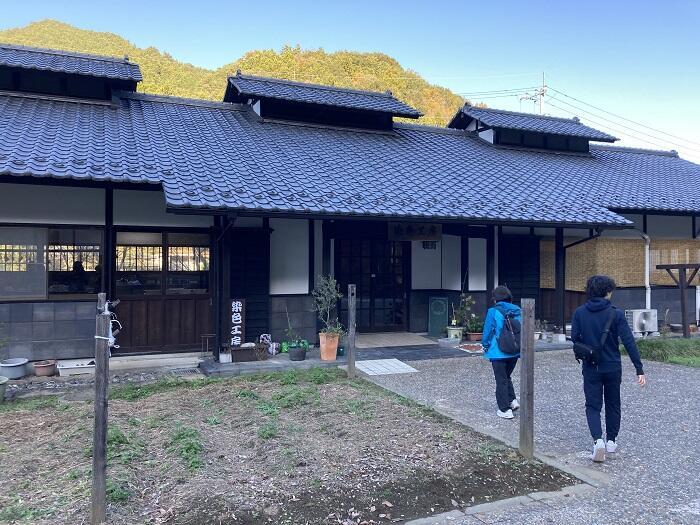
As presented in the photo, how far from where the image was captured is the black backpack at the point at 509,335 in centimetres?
551

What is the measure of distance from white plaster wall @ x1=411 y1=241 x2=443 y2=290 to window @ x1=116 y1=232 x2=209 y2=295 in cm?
465

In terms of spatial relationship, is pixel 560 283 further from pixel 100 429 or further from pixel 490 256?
pixel 100 429

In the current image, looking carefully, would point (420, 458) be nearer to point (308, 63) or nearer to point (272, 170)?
point (272, 170)

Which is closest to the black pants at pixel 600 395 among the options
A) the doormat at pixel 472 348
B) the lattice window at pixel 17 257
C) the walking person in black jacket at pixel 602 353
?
the walking person in black jacket at pixel 602 353

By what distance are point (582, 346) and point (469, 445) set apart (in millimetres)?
1348

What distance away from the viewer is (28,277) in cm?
782

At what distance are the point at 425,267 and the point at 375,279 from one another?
3.95 ft

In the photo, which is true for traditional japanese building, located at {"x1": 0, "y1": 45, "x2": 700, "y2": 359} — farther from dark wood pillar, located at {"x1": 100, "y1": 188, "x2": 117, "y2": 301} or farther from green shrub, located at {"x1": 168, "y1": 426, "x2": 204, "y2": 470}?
green shrub, located at {"x1": 168, "y1": 426, "x2": 204, "y2": 470}

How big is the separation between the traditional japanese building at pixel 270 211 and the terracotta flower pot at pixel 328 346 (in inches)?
39.7

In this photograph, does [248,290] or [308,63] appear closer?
[248,290]

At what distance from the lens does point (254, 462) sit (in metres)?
4.29

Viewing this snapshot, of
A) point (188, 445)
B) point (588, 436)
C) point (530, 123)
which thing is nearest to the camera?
point (188, 445)

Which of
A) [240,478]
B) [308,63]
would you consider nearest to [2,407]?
[240,478]

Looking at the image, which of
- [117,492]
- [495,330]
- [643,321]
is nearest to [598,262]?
[643,321]
